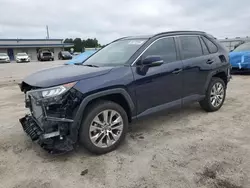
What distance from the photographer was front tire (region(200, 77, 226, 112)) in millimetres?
4793

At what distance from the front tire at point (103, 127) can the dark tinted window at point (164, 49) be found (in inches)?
45.1

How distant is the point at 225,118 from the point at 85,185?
319 cm

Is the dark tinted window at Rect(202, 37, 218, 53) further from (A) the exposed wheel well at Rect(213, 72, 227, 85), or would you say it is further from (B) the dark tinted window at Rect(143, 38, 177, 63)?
(B) the dark tinted window at Rect(143, 38, 177, 63)

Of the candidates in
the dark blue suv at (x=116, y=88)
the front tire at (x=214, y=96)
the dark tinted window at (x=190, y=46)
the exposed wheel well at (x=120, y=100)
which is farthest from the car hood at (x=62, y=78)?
the front tire at (x=214, y=96)

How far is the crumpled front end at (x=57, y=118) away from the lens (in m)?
2.92

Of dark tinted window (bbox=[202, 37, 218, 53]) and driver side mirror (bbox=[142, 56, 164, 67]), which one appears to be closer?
driver side mirror (bbox=[142, 56, 164, 67])

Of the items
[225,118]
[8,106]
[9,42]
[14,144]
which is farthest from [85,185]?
[9,42]

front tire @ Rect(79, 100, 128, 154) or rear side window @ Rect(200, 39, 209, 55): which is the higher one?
rear side window @ Rect(200, 39, 209, 55)

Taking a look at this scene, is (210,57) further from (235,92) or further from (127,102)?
(235,92)

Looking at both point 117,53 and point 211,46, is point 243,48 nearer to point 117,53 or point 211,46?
point 211,46

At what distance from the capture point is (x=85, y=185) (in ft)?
8.64

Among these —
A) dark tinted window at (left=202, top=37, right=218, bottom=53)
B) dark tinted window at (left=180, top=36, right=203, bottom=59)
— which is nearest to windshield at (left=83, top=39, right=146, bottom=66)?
dark tinted window at (left=180, top=36, right=203, bottom=59)

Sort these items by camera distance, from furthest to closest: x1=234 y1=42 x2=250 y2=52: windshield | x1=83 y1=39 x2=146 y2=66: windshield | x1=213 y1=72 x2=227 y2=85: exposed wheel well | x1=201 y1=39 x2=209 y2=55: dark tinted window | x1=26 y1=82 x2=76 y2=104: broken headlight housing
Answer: x1=234 y1=42 x2=250 y2=52: windshield, x1=213 y1=72 x2=227 y2=85: exposed wheel well, x1=201 y1=39 x2=209 y2=55: dark tinted window, x1=83 y1=39 x2=146 y2=66: windshield, x1=26 y1=82 x2=76 y2=104: broken headlight housing

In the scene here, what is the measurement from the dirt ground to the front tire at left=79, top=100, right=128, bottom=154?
0.15 m
